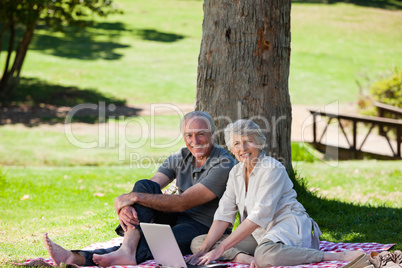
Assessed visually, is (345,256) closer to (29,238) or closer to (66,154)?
(29,238)

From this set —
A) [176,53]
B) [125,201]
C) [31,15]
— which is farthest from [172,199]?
[176,53]

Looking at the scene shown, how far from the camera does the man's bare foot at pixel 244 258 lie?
3885 mm

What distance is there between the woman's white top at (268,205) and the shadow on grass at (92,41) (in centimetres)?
2151

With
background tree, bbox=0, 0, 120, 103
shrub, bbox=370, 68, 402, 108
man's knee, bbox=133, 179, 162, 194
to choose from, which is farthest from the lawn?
shrub, bbox=370, 68, 402, 108

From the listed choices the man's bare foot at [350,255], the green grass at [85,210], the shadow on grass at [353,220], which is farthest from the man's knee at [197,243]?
the shadow on grass at [353,220]

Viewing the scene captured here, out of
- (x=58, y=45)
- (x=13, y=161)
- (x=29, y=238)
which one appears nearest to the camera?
(x=29, y=238)

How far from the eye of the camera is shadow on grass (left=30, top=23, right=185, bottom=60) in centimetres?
2547

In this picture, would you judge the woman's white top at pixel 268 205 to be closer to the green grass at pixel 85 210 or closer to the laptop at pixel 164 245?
the laptop at pixel 164 245

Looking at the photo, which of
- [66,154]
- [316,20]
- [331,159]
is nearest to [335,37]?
[316,20]

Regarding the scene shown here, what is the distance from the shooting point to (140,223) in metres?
3.79

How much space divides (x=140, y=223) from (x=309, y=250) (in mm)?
1225

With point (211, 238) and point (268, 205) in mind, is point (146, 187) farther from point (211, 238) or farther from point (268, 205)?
point (268, 205)

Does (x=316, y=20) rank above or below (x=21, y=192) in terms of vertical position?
above

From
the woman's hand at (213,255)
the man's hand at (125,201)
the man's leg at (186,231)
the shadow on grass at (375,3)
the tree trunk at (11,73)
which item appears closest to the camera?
the woman's hand at (213,255)
